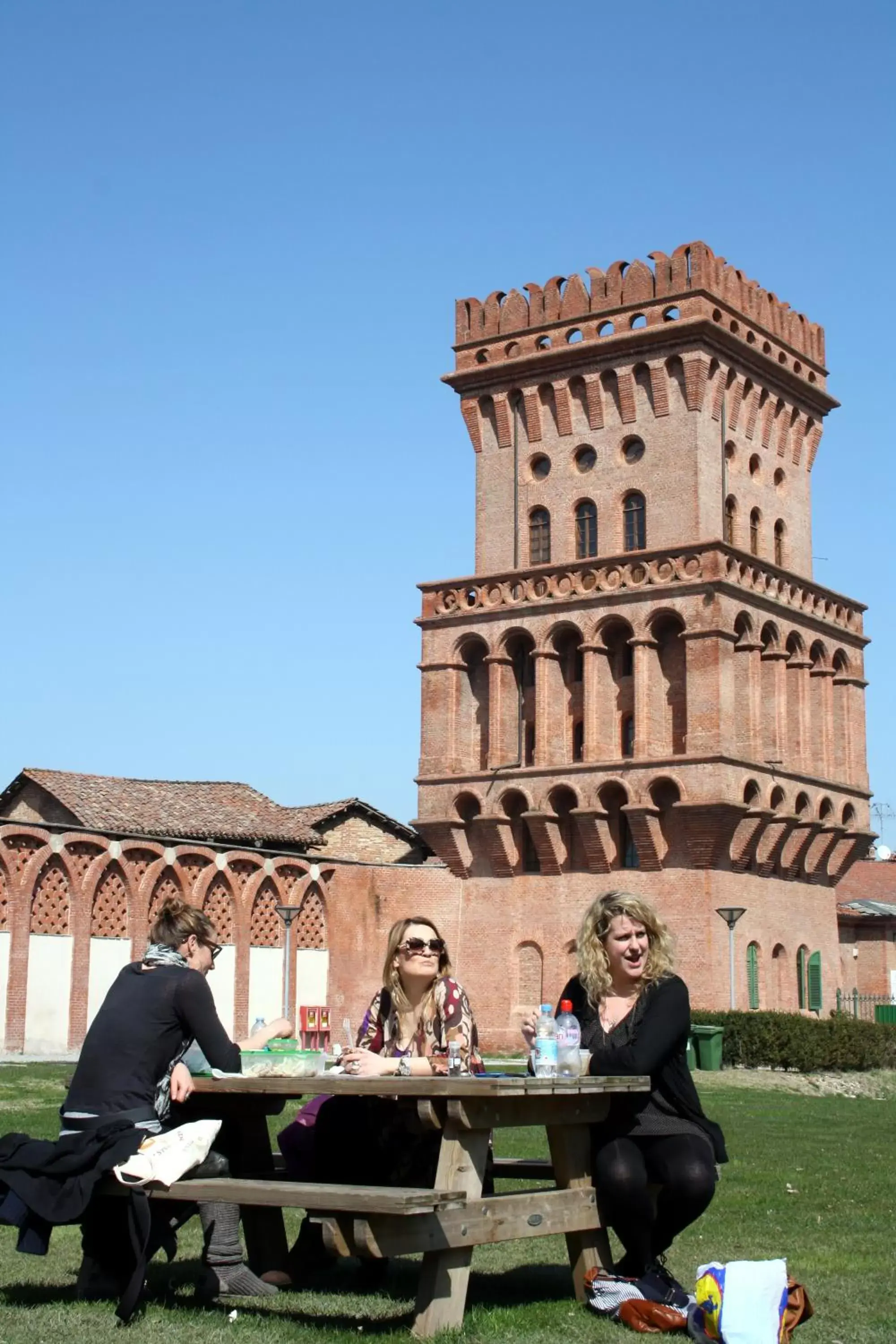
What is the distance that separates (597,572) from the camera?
3922cm

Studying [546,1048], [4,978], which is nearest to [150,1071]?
[546,1048]

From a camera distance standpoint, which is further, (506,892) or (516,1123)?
(506,892)

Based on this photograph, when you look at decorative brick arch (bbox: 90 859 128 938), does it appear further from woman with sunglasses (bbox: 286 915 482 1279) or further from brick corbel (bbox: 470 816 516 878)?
woman with sunglasses (bbox: 286 915 482 1279)

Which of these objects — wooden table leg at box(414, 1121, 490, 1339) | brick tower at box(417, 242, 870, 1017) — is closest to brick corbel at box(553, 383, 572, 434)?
brick tower at box(417, 242, 870, 1017)

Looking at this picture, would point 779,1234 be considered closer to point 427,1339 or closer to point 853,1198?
point 853,1198

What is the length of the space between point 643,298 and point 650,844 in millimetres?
A: 12812

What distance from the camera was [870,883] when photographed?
66750 mm

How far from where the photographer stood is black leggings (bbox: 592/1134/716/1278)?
695 cm

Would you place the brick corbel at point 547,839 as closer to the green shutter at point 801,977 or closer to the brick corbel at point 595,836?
the brick corbel at point 595,836

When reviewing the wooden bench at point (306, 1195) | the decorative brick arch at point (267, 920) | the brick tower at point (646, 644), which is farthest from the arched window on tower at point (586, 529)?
the wooden bench at point (306, 1195)

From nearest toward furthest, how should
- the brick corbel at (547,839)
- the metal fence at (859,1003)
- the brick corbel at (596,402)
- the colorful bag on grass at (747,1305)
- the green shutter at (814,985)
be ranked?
the colorful bag on grass at (747,1305) → the brick corbel at (547,839) → the green shutter at (814,985) → the brick corbel at (596,402) → the metal fence at (859,1003)

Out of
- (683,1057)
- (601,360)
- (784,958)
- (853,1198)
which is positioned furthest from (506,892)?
(683,1057)

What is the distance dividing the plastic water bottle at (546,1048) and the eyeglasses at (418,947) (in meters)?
0.58

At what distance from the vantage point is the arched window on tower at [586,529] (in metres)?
40.8
